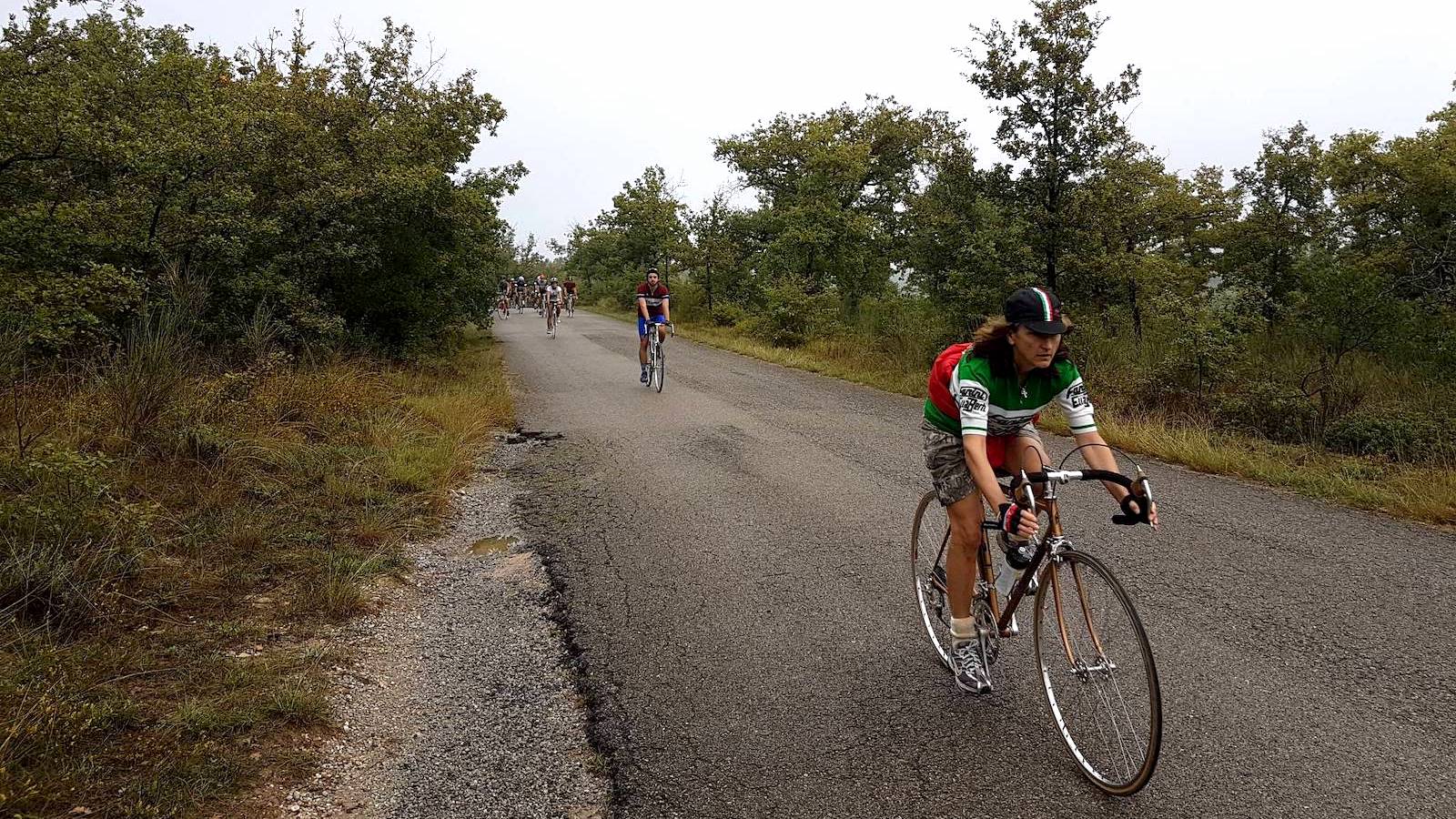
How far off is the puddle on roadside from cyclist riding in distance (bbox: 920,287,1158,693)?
3.29 m

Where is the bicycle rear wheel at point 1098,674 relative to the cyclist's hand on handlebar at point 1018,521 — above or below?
below

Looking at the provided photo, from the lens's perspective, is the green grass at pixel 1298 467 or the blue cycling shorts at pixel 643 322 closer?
the green grass at pixel 1298 467

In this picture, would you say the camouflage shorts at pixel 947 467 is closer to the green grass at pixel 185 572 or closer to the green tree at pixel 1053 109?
the green grass at pixel 185 572

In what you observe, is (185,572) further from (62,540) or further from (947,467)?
(947,467)

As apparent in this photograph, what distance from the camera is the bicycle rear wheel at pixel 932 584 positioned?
3.55 m

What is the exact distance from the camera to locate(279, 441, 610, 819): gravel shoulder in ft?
8.75

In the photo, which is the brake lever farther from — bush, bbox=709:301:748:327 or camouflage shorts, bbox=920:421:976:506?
bush, bbox=709:301:748:327

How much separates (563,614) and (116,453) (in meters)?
3.87

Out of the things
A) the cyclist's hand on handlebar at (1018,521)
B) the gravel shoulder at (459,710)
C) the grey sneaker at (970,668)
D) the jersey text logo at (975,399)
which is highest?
the jersey text logo at (975,399)

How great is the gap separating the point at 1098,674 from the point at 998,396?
1090 millimetres

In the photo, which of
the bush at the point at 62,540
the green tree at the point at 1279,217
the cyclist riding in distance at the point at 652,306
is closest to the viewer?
the bush at the point at 62,540

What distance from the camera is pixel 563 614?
13.7ft

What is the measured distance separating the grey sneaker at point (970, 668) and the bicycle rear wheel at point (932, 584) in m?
0.15

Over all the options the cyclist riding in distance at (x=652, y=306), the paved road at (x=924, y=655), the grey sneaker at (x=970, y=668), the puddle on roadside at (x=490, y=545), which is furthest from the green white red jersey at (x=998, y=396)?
the cyclist riding in distance at (x=652, y=306)
